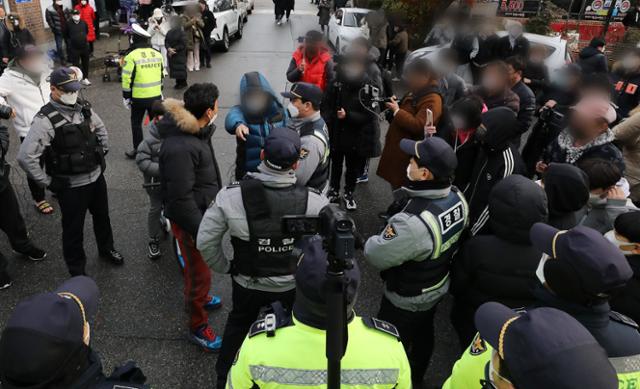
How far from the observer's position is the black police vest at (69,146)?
3.47 meters

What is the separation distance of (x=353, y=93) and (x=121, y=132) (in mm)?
4515

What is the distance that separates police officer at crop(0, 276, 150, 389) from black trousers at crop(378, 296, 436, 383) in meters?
1.69

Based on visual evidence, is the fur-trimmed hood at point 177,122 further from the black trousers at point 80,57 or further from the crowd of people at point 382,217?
the black trousers at point 80,57

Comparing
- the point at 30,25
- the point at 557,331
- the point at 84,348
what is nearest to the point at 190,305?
the point at 84,348

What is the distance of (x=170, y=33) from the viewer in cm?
957

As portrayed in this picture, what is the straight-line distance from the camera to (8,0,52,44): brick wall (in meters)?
10.9

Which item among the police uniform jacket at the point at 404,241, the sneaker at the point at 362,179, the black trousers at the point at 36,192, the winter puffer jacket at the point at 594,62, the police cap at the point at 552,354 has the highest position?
the police cap at the point at 552,354

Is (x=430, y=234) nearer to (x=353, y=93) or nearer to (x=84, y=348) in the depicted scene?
(x=84, y=348)

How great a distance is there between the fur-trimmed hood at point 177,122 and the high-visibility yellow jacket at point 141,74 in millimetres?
3219

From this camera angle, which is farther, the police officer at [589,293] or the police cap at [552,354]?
the police officer at [589,293]

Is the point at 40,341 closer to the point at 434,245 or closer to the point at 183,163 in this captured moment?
the point at 183,163

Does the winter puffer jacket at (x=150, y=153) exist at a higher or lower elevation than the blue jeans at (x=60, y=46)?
higher

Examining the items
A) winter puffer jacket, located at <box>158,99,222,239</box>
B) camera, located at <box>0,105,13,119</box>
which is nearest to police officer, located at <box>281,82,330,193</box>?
winter puffer jacket, located at <box>158,99,222,239</box>

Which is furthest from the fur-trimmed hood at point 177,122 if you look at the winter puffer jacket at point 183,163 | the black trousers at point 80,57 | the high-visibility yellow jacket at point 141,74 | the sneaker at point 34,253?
the black trousers at point 80,57
